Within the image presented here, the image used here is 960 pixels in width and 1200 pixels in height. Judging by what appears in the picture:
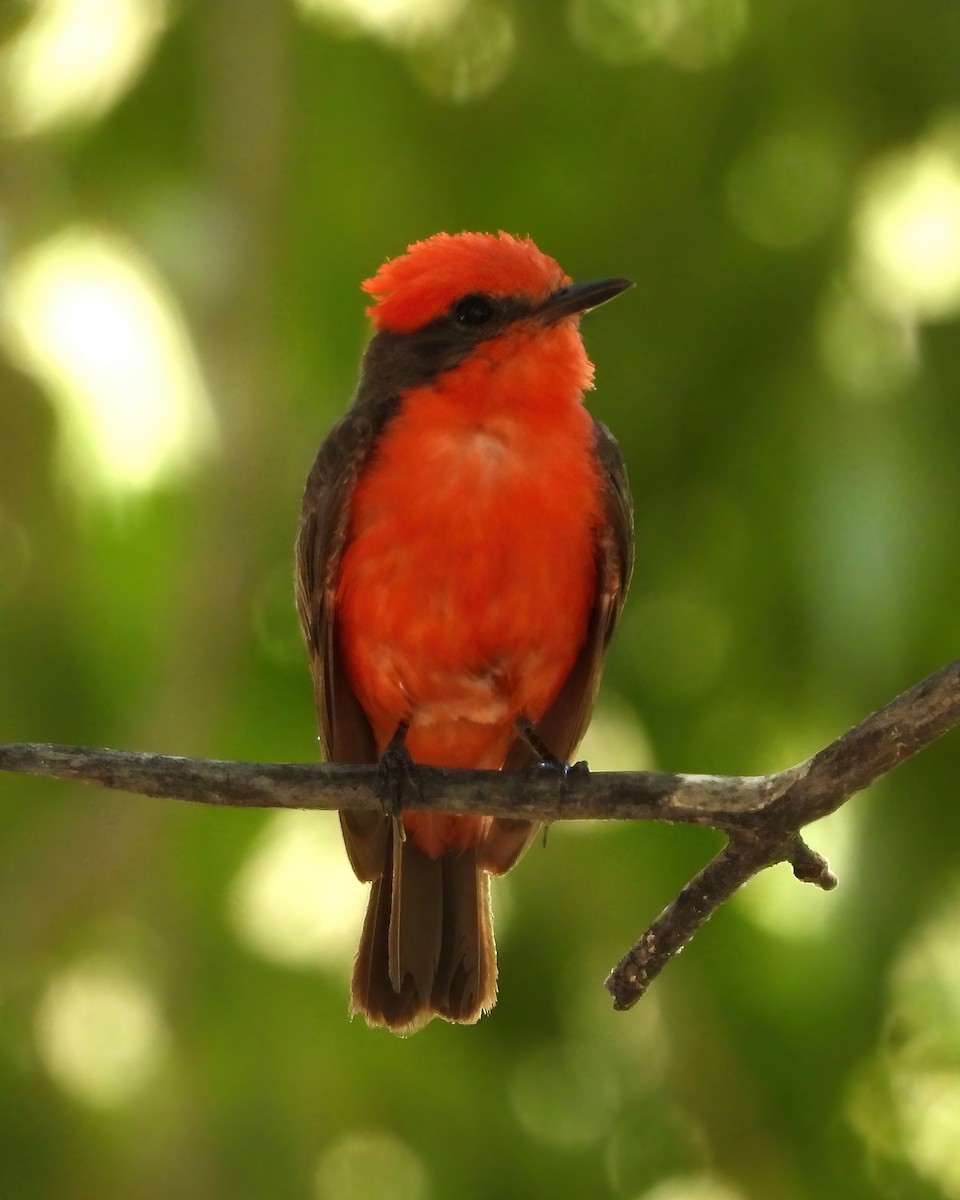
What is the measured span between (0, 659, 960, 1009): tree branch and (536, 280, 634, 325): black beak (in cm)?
126

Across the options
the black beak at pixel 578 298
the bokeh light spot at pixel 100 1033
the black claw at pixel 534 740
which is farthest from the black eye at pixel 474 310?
the bokeh light spot at pixel 100 1033

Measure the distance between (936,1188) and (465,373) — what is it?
2.28 meters

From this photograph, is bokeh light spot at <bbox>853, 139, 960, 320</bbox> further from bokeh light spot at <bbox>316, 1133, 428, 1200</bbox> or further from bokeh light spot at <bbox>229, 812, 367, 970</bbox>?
bokeh light spot at <bbox>316, 1133, 428, 1200</bbox>

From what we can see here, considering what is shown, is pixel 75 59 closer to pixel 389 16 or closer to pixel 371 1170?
pixel 389 16

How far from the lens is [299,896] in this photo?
455 cm

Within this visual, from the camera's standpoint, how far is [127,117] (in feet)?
14.9

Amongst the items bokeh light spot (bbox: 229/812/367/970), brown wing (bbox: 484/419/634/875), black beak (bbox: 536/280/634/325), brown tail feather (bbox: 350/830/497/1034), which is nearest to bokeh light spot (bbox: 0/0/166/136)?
black beak (bbox: 536/280/634/325)

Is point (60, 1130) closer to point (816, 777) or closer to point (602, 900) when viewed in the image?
point (602, 900)

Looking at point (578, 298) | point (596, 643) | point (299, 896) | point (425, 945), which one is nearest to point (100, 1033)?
point (299, 896)

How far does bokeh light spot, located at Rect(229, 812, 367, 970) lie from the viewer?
432cm

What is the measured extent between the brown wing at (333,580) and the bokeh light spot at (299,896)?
0.45m

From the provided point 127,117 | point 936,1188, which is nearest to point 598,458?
point 127,117

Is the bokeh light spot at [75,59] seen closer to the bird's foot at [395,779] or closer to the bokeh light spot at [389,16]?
the bokeh light spot at [389,16]

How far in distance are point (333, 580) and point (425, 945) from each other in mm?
903
